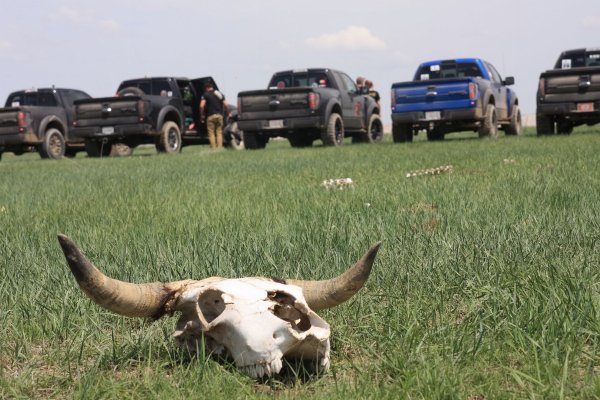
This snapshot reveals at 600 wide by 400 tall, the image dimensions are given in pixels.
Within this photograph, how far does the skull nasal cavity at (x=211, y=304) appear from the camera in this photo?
9.48 feet

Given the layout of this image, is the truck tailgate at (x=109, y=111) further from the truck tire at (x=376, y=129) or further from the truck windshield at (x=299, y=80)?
the truck tire at (x=376, y=129)

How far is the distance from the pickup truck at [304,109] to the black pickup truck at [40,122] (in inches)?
188

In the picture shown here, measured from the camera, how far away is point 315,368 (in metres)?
2.93

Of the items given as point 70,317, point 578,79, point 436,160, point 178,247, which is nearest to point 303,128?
point 578,79

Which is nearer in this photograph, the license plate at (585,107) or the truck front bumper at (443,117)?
the license plate at (585,107)

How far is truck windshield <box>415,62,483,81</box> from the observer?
2203cm

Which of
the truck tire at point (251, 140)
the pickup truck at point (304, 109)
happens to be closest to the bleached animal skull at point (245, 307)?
the pickup truck at point (304, 109)

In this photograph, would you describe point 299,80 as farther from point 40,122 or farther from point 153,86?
point 40,122

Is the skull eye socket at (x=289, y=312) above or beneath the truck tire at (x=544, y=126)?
above

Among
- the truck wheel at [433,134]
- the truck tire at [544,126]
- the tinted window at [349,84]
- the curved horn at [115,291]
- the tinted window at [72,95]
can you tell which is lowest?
the truck wheel at [433,134]

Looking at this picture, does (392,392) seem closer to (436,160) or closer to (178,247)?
(178,247)

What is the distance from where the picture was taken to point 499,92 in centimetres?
2264

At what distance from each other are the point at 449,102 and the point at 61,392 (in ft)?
59.1

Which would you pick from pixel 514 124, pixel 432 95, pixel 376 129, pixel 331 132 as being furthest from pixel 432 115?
pixel 376 129
